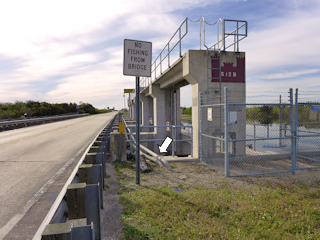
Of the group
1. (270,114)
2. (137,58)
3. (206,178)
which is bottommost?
(206,178)

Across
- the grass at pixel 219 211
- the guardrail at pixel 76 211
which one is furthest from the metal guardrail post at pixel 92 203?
the grass at pixel 219 211

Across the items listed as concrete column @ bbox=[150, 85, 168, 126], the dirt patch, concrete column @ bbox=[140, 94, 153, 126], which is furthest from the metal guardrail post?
concrete column @ bbox=[140, 94, 153, 126]

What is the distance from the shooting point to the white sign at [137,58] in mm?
6625

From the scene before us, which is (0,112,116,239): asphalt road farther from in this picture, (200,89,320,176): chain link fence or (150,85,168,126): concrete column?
(150,85,168,126): concrete column

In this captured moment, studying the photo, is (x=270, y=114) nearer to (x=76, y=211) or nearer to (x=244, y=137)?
(x=244, y=137)

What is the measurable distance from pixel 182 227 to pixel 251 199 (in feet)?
7.17

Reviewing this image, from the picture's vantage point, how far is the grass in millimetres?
4105

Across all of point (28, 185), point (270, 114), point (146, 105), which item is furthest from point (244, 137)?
point (146, 105)

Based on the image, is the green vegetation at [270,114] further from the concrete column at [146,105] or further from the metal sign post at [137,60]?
the concrete column at [146,105]

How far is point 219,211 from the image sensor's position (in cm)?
496

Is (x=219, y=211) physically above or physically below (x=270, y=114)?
below

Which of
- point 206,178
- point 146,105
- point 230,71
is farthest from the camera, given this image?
point 146,105

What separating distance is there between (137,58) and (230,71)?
17.0 feet

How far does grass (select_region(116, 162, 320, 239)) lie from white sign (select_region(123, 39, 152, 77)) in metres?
3.08
